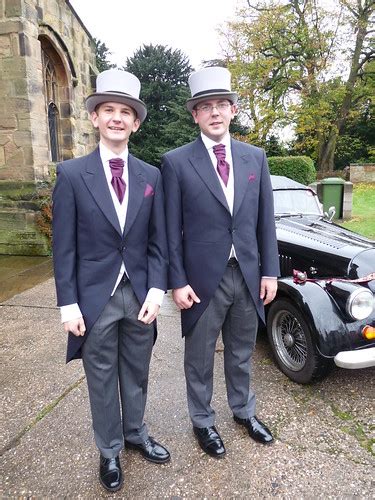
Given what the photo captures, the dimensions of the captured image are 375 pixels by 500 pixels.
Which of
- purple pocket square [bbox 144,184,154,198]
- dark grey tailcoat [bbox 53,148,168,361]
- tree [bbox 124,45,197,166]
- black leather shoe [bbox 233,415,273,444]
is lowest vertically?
black leather shoe [bbox 233,415,273,444]

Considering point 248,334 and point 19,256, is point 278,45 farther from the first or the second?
point 248,334

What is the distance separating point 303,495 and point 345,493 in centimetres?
23

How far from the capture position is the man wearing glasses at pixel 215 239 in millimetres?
2297

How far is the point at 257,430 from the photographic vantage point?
8.33ft

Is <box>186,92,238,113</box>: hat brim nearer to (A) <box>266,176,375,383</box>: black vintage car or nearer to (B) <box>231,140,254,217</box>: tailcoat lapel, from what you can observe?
(B) <box>231,140,254,217</box>: tailcoat lapel

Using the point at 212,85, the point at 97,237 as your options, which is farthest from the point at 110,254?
the point at 212,85

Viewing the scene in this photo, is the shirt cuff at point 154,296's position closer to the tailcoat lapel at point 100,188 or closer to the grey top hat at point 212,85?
the tailcoat lapel at point 100,188

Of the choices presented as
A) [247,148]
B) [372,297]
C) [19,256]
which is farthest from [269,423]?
[19,256]

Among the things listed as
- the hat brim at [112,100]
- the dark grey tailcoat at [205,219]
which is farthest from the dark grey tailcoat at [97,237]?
the hat brim at [112,100]

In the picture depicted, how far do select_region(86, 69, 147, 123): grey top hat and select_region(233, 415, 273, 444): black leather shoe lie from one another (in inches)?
79.7

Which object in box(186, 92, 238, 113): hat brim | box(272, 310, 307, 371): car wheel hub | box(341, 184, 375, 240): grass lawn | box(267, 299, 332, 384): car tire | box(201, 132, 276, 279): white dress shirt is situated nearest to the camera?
box(186, 92, 238, 113): hat brim

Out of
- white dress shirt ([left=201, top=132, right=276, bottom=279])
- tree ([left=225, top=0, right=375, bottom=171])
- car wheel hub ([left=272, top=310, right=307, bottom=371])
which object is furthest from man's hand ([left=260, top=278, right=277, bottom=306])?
tree ([left=225, top=0, right=375, bottom=171])

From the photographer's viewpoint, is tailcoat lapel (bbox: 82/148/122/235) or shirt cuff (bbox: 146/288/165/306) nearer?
tailcoat lapel (bbox: 82/148/122/235)

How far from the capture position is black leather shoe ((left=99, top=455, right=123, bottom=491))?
2.17 metres
